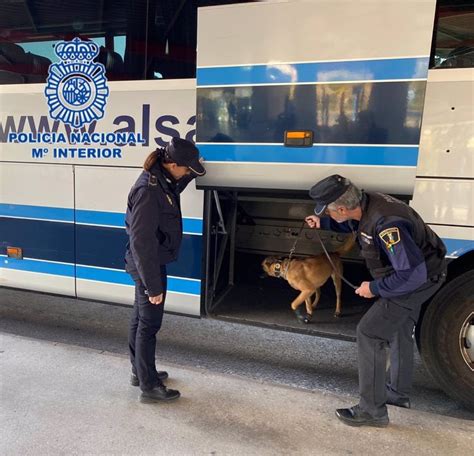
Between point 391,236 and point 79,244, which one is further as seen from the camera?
point 79,244

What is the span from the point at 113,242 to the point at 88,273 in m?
0.37

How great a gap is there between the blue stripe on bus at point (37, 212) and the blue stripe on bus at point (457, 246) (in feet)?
8.95

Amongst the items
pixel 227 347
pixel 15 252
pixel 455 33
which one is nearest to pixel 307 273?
pixel 227 347

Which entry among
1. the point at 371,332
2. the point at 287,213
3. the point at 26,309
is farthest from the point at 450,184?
the point at 26,309

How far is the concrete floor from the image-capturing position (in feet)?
8.82

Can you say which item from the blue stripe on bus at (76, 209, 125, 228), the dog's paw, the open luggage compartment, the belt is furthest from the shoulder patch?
the blue stripe on bus at (76, 209, 125, 228)

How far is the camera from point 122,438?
9.04 ft

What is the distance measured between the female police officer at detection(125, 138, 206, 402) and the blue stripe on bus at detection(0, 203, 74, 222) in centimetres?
111

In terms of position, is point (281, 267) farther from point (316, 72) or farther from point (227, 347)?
point (316, 72)

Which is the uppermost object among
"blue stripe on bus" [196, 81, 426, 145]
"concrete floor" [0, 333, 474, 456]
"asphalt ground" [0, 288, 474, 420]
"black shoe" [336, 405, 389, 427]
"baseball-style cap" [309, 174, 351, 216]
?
"blue stripe on bus" [196, 81, 426, 145]

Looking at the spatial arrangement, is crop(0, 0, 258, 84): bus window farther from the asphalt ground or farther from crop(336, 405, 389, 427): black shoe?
crop(336, 405, 389, 427): black shoe

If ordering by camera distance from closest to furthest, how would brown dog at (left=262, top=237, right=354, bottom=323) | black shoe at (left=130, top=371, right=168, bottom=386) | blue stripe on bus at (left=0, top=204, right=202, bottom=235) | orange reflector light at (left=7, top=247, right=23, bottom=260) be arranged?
black shoe at (left=130, top=371, right=168, bottom=386), blue stripe on bus at (left=0, top=204, right=202, bottom=235), brown dog at (left=262, top=237, right=354, bottom=323), orange reflector light at (left=7, top=247, right=23, bottom=260)

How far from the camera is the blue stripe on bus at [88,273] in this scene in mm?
3634

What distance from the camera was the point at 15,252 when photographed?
4098mm
